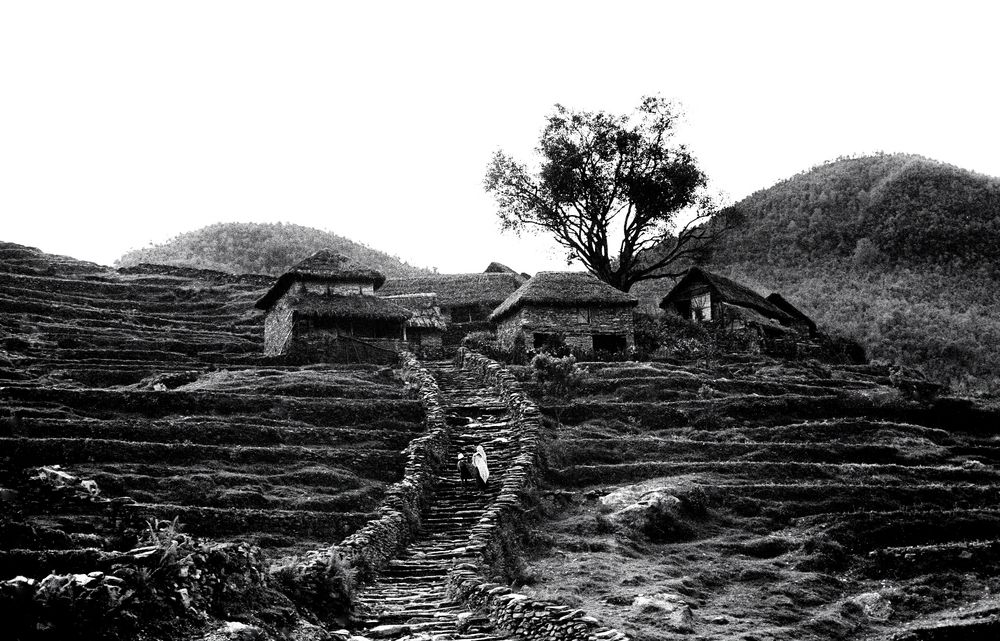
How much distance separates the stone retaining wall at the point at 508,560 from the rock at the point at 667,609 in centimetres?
272

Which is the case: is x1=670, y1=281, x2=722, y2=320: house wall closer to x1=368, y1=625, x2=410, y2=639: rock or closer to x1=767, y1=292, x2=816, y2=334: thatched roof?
x1=767, y1=292, x2=816, y2=334: thatched roof

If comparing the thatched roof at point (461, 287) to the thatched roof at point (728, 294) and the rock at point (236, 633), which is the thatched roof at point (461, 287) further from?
the rock at point (236, 633)

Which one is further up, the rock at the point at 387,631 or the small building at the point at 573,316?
the small building at the point at 573,316

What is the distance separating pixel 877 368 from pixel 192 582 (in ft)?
129

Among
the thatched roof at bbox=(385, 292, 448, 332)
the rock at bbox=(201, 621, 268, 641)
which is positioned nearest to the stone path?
the rock at bbox=(201, 621, 268, 641)

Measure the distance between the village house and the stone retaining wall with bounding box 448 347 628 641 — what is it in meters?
19.3

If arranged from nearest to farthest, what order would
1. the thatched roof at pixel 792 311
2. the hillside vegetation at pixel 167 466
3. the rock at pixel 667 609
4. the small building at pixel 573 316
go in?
the hillside vegetation at pixel 167 466, the rock at pixel 667 609, the small building at pixel 573 316, the thatched roof at pixel 792 311

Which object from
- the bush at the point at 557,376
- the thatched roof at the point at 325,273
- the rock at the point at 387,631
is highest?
the thatched roof at the point at 325,273

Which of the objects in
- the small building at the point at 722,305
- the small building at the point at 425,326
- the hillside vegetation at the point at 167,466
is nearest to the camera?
the hillside vegetation at the point at 167,466

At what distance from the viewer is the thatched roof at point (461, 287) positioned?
2430 inches

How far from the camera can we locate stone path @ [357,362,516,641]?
15.9m

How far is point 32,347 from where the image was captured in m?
43.8

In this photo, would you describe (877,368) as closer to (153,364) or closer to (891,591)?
(891,591)

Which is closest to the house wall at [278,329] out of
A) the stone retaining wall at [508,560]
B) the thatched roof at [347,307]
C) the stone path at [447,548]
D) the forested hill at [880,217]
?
the thatched roof at [347,307]
